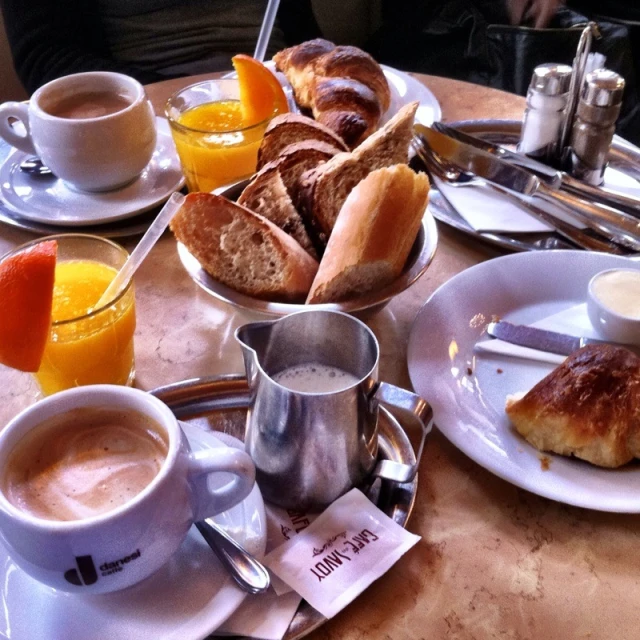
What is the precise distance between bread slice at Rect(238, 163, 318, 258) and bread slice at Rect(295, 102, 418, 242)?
0.07 feet

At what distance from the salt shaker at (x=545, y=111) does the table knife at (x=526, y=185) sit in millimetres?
128

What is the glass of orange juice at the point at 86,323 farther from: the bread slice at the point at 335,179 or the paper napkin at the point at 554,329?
the paper napkin at the point at 554,329

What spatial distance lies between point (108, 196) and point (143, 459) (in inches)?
27.0

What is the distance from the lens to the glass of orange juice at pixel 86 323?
730 mm

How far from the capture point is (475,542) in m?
0.64

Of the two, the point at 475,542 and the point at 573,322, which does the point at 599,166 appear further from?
the point at 475,542

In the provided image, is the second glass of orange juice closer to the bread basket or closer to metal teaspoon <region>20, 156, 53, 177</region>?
the bread basket

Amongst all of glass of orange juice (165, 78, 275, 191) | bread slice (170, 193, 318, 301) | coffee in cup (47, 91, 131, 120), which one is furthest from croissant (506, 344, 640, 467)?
coffee in cup (47, 91, 131, 120)

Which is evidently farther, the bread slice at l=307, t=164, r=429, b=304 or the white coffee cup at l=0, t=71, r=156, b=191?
the white coffee cup at l=0, t=71, r=156, b=191

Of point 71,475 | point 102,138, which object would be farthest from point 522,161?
point 71,475

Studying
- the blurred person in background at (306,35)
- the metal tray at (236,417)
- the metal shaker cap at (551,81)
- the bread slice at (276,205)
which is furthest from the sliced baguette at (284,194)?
the blurred person in background at (306,35)

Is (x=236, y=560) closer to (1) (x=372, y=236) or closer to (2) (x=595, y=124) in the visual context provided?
(1) (x=372, y=236)

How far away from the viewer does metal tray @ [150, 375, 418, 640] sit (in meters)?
0.65

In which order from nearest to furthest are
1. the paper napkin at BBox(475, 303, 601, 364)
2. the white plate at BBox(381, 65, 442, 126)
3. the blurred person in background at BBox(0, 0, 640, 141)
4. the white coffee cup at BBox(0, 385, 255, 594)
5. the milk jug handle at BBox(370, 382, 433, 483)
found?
the white coffee cup at BBox(0, 385, 255, 594), the milk jug handle at BBox(370, 382, 433, 483), the paper napkin at BBox(475, 303, 601, 364), the white plate at BBox(381, 65, 442, 126), the blurred person in background at BBox(0, 0, 640, 141)
